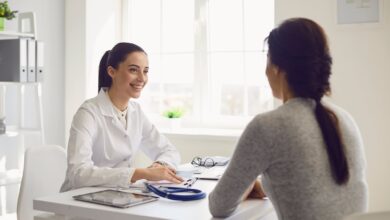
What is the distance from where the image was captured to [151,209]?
4.91ft

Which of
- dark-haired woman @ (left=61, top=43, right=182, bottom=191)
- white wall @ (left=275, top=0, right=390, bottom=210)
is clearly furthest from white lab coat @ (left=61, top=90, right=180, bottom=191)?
white wall @ (left=275, top=0, right=390, bottom=210)

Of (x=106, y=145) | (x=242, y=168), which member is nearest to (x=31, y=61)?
(x=106, y=145)

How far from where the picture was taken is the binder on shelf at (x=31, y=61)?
318cm

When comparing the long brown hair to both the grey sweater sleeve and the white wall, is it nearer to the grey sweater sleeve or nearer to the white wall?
the grey sweater sleeve

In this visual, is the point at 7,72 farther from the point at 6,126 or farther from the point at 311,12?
the point at 311,12

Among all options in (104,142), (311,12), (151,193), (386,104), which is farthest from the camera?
(311,12)

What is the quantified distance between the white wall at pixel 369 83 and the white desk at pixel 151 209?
1.48 metres

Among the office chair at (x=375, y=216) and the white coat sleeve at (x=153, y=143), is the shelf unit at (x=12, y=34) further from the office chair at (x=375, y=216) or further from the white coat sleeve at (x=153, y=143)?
the office chair at (x=375, y=216)

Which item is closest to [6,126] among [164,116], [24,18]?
[24,18]

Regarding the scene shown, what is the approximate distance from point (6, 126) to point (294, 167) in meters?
2.79

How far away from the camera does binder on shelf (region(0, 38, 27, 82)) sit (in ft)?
10.2

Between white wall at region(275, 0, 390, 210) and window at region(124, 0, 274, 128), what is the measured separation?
69cm

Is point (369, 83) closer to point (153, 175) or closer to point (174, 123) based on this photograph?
point (174, 123)

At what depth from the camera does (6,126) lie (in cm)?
347
